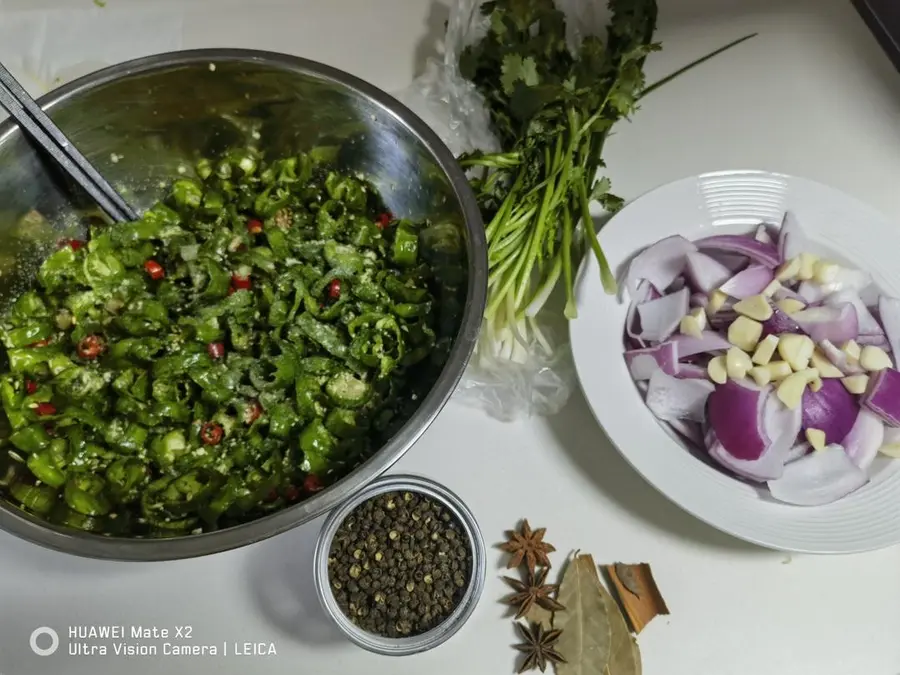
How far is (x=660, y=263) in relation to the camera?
43.8 inches

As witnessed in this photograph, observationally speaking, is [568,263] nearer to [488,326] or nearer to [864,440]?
[488,326]

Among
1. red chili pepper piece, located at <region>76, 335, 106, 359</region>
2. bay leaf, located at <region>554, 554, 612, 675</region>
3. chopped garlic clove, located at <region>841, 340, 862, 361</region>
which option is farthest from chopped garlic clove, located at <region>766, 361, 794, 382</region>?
red chili pepper piece, located at <region>76, 335, 106, 359</region>

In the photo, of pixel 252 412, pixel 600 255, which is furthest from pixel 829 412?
pixel 252 412

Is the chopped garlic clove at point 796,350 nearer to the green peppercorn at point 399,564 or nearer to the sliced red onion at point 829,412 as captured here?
the sliced red onion at point 829,412

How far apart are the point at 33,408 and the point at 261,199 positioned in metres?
0.46

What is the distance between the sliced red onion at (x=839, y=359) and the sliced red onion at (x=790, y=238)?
0.56 ft

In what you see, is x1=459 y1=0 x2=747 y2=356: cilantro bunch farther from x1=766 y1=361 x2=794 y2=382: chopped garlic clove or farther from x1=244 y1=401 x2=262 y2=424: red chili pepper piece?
x1=244 y1=401 x2=262 y2=424: red chili pepper piece

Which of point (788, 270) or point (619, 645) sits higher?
point (788, 270)

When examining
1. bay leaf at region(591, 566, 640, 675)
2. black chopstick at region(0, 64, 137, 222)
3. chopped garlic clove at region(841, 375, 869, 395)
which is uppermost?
black chopstick at region(0, 64, 137, 222)

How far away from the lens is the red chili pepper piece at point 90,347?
1006 millimetres

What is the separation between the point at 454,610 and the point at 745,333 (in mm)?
608

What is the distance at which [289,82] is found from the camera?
3.42 ft

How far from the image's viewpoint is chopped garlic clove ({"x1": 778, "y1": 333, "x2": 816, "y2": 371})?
103 centimetres

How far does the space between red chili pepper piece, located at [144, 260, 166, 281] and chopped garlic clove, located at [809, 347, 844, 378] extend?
104 cm
